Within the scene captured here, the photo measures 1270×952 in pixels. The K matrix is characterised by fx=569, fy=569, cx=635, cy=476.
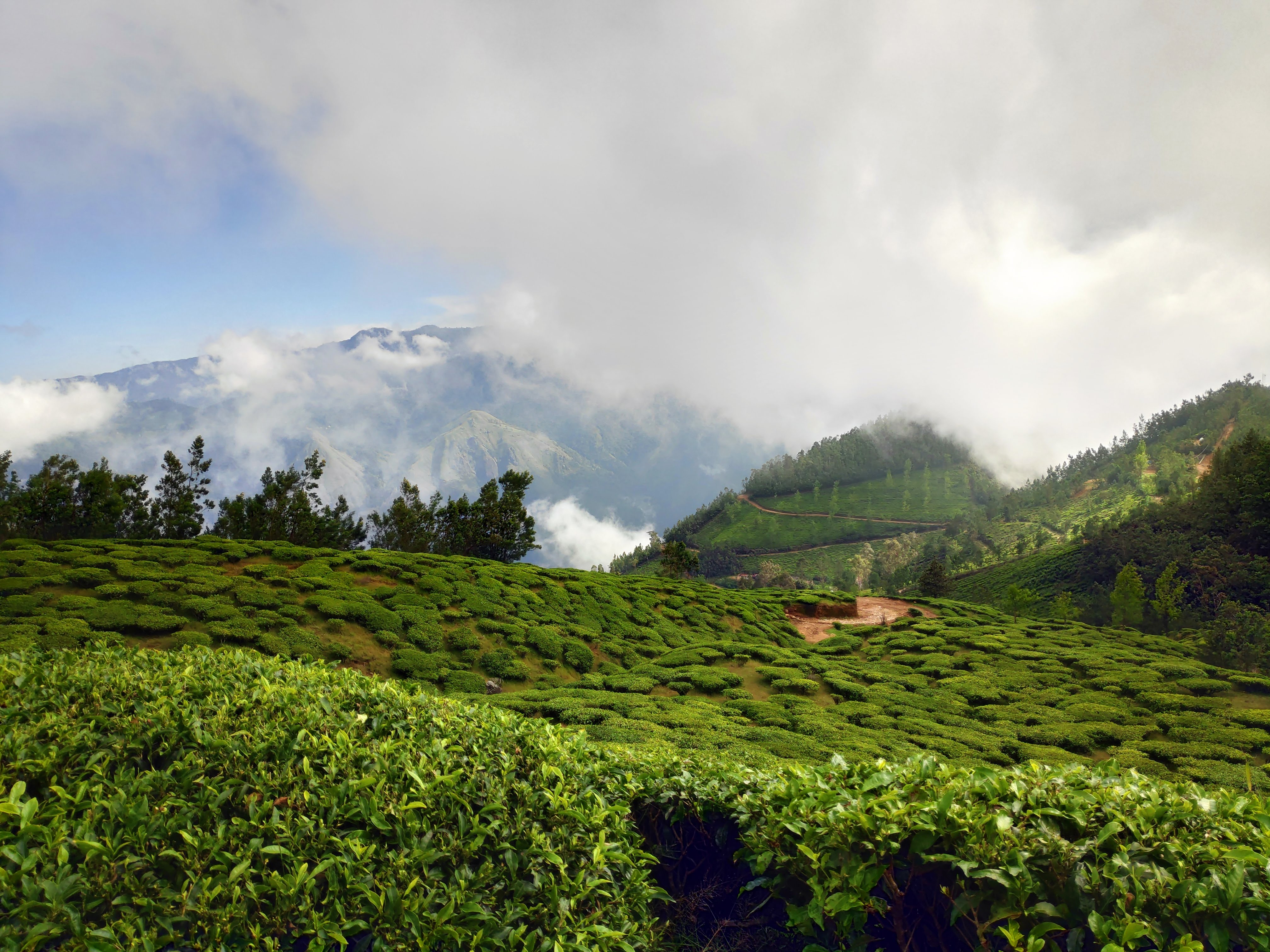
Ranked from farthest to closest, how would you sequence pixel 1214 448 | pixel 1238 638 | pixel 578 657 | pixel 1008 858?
pixel 1214 448
pixel 1238 638
pixel 578 657
pixel 1008 858

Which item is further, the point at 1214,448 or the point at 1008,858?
the point at 1214,448

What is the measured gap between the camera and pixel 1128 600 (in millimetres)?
39438

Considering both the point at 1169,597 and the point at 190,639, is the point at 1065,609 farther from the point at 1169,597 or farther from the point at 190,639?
the point at 190,639

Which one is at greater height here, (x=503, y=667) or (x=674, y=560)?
(x=674, y=560)

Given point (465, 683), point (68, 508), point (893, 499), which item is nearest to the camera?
point (465, 683)

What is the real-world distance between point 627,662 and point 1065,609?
39.4 metres

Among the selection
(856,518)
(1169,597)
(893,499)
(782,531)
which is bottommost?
(1169,597)

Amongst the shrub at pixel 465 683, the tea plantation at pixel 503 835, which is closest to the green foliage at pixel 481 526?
the shrub at pixel 465 683

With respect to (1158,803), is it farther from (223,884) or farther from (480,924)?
(223,884)

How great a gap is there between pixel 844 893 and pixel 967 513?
166247mm

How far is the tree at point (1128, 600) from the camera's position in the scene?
128ft

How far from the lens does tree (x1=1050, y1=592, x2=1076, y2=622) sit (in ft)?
139

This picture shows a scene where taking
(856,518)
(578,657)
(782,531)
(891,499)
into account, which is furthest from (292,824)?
(891,499)

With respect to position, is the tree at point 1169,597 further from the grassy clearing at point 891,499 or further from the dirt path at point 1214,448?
the grassy clearing at point 891,499
